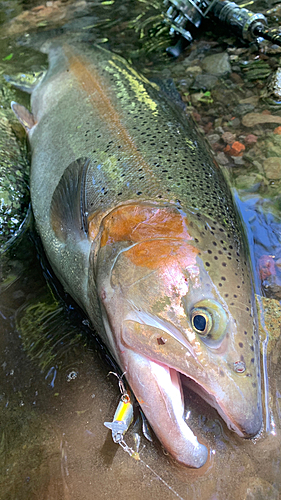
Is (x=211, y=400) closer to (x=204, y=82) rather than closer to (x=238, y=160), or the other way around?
(x=238, y=160)

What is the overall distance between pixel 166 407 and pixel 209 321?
466 millimetres

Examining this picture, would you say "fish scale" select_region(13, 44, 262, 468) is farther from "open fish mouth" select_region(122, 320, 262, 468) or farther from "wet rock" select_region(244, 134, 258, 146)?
"wet rock" select_region(244, 134, 258, 146)

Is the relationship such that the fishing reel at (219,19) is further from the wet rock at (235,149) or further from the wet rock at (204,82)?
the wet rock at (235,149)

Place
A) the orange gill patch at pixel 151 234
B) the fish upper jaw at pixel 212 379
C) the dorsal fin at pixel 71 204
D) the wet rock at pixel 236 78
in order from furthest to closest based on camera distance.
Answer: the wet rock at pixel 236 78, the dorsal fin at pixel 71 204, the orange gill patch at pixel 151 234, the fish upper jaw at pixel 212 379

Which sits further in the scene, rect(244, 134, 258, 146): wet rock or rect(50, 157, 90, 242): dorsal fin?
rect(244, 134, 258, 146): wet rock

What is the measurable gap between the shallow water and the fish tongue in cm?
17

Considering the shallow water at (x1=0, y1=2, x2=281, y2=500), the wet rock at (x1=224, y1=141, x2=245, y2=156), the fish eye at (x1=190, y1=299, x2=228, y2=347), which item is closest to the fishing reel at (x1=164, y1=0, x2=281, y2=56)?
the wet rock at (x1=224, y1=141, x2=245, y2=156)

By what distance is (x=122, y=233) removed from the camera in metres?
1.99

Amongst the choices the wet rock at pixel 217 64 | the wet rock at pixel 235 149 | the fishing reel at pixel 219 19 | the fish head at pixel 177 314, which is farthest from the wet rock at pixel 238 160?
the fishing reel at pixel 219 19

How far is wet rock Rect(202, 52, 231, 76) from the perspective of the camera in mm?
3930

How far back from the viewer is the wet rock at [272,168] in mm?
2944

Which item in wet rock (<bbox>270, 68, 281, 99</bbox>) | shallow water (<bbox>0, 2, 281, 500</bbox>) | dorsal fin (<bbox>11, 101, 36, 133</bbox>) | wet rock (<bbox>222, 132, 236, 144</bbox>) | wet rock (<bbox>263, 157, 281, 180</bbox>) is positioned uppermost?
dorsal fin (<bbox>11, 101, 36, 133</bbox>)

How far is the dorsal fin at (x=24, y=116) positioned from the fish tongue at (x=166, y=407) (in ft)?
9.14

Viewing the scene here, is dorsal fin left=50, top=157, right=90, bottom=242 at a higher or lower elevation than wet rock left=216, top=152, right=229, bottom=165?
higher
